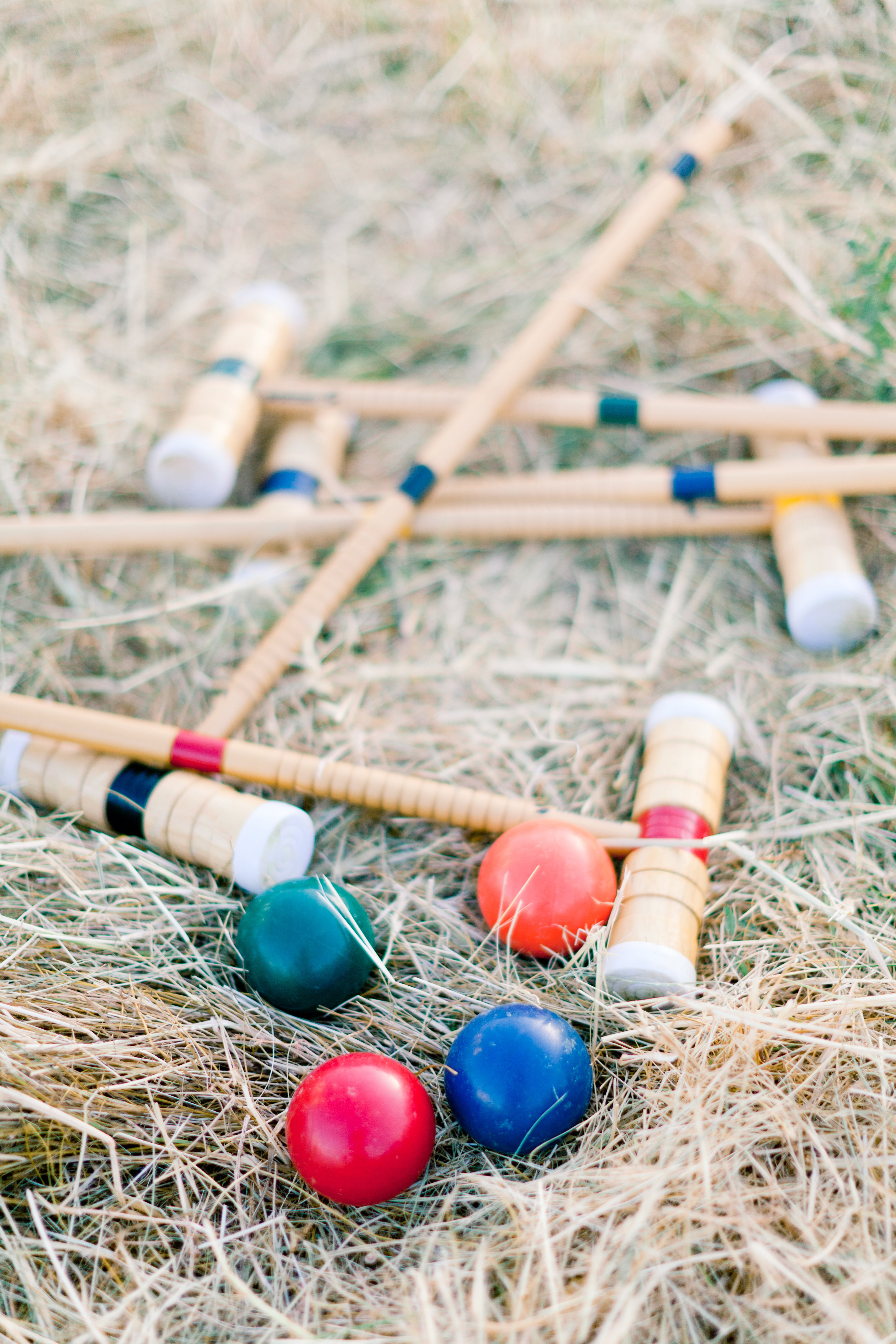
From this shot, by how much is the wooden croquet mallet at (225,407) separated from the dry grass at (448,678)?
6.7 inches

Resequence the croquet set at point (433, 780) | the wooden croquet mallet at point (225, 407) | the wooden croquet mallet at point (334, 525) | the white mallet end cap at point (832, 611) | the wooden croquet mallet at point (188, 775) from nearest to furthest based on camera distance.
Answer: the croquet set at point (433, 780), the wooden croquet mallet at point (188, 775), the white mallet end cap at point (832, 611), the wooden croquet mallet at point (334, 525), the wooden croquet mallet at point (225, 407)

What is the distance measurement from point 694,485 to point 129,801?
144cm

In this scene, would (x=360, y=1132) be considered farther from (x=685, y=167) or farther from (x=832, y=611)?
(x=685, y=167)

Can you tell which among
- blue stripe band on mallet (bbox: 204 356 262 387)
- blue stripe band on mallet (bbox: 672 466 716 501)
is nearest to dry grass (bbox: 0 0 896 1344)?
blue stripe band on mallet (bbox: 672 466 716 501)

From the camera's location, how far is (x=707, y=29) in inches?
122

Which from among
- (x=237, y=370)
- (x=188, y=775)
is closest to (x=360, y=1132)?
(x=188, y=775)

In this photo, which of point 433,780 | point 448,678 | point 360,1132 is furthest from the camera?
point 448,678

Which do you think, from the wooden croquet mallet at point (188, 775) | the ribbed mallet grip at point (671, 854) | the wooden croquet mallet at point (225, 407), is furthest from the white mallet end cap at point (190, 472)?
the ribbed mallet grip at point (671, 854)

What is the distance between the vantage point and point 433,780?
76.4 inches

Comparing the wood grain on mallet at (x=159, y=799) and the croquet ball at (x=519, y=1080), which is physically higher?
the wood grain on mallet at (x=159, y=799)

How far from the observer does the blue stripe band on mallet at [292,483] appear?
243cm

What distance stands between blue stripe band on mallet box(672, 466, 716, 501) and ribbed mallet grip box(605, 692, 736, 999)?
58 centimetres

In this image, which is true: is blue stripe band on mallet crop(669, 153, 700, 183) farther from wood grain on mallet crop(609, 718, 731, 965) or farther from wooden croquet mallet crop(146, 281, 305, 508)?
wood grain on mallet crop(609, 718, 731, 965)

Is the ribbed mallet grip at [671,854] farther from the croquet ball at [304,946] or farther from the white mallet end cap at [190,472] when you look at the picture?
the white mallet end cap at [190,472]
